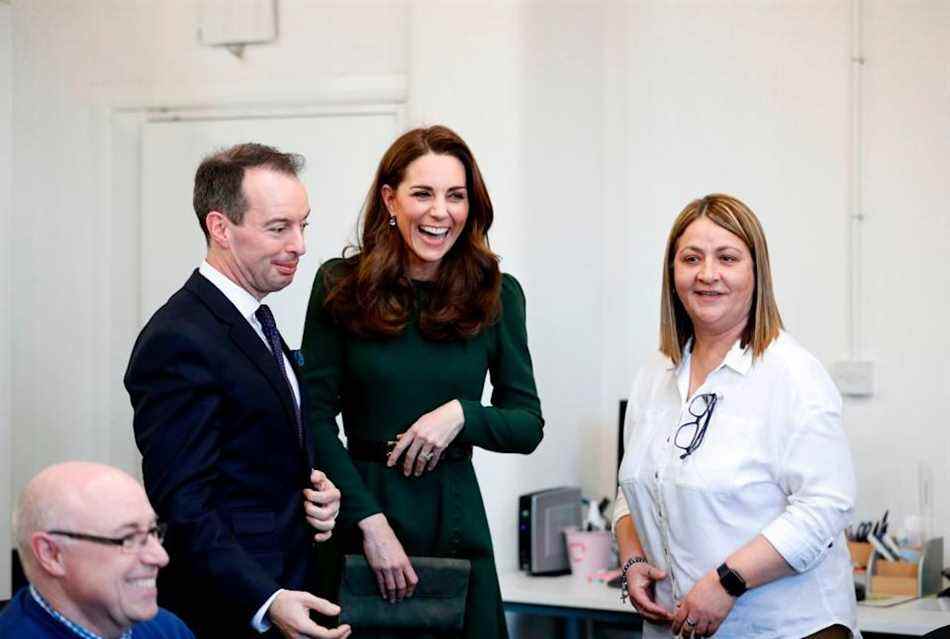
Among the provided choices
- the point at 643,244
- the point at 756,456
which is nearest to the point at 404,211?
the point at 756,456

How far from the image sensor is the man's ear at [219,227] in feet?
7.29

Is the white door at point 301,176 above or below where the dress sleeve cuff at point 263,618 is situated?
above

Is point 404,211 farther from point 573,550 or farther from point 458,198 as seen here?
point 573,550

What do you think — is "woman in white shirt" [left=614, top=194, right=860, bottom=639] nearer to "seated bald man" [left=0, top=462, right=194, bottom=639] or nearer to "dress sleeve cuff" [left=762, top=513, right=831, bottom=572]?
"dress sleeve cuff" [left=762, top=513, right=831, bottom=572]

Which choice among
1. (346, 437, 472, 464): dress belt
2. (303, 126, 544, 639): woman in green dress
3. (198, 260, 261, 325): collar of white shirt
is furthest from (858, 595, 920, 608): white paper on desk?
(198, 260, 261, 325): collar of white shirt

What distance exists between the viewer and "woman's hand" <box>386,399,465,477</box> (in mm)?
2539

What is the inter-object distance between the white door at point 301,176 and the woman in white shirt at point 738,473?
1939mm

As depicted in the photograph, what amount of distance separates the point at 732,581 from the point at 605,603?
1.23 meters

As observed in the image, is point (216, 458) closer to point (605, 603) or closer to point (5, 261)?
point (605, 603)

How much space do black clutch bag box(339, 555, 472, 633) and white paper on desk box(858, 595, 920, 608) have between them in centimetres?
159

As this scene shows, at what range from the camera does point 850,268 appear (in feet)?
13.9

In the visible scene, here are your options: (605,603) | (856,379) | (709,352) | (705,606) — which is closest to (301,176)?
(605,603)

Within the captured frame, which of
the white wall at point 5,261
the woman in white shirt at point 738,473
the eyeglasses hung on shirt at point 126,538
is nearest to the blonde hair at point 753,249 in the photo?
the woman in white shirt at point 738,473

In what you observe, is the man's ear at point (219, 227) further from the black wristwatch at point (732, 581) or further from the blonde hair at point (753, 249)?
the black wristwatch at point (732, 581)
